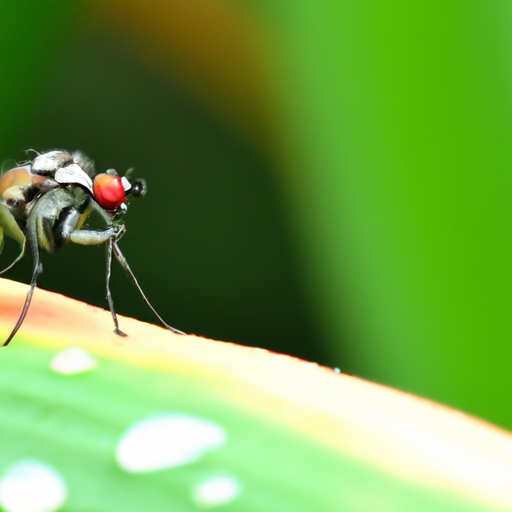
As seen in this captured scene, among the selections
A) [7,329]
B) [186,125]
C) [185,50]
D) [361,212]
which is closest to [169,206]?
[186,125]

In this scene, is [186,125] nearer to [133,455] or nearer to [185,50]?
[185,50]

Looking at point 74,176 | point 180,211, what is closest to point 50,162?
point 74,176

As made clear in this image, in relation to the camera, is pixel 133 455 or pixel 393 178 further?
pixel 393 178

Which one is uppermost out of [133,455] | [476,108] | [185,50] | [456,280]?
[185,50]

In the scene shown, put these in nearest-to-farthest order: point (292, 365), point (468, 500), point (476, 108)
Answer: point (468, 500), point (292, 365), point (476, 108)

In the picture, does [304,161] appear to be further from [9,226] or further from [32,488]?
[32,488]

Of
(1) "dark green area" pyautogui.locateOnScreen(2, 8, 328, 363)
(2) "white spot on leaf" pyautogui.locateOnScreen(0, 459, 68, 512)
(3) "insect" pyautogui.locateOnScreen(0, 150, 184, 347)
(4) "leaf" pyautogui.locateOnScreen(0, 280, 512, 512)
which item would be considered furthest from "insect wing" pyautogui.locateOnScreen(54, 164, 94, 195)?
(1) "dark green area" pyautogui.locateOnScreen(2, 8, 328, 363)

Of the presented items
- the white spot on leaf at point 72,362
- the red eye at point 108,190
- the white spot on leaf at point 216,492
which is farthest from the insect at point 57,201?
the white spot on leaf at point 216,492
